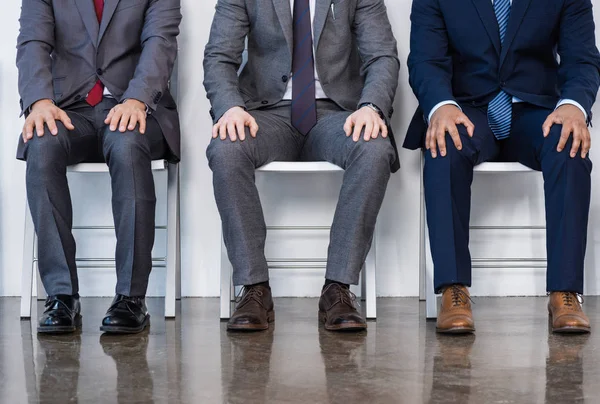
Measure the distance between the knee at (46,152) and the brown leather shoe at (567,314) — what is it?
147cm

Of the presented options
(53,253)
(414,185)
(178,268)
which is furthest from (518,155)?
(53,253)

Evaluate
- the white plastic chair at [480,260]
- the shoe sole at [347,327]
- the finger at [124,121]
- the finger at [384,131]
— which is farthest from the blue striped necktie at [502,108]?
the finger at [124,121]

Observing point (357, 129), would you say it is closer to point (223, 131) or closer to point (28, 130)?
point (223, 131)

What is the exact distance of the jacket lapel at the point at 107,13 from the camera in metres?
2.55

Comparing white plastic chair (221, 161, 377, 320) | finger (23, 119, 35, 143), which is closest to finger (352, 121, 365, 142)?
white plastic chair (221, 161, 377, 320)

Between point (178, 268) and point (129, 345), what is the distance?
0.73 metres

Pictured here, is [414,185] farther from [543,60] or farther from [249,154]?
[249,154]

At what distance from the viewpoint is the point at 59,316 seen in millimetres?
2219

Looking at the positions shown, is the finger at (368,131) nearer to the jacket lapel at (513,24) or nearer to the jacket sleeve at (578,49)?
the jacket lapel at (513,24)

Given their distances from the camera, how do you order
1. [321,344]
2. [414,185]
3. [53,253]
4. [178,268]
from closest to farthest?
1. [321,344]
2. [53,253]
3. [178,268]
4. [414,185]

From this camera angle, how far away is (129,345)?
6.73ft

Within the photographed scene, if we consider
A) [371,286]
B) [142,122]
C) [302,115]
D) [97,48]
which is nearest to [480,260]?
[371,286]

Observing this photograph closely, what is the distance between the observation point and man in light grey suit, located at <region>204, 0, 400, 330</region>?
7.45 feet

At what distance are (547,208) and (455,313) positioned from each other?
0.40 meters
